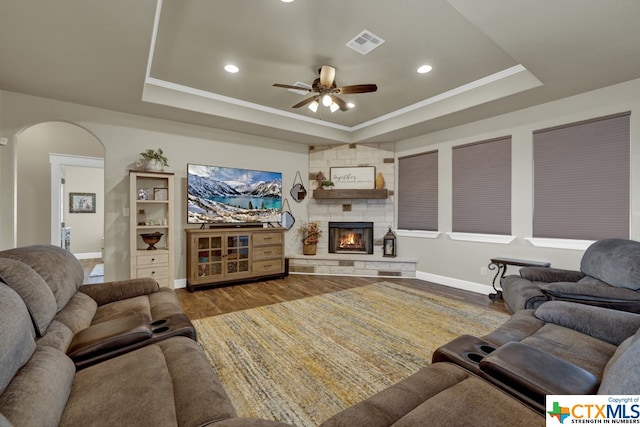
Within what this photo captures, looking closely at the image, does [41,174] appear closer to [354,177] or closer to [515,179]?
[354,177]

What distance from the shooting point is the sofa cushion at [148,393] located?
92cm

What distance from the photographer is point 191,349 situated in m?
1.46

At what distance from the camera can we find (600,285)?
237cm

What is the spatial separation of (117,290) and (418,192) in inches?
181

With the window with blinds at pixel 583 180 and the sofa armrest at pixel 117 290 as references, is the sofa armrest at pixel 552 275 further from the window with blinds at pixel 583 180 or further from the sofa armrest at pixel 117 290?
the sofa armrest at pixel 117 290

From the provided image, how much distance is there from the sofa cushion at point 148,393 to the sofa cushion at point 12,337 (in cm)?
22

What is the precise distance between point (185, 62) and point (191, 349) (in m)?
3.09

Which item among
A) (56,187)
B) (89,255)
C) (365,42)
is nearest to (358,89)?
(365,42)

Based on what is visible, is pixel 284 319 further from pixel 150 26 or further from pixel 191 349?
pixel 150 26

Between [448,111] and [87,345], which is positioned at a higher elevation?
[448,111]

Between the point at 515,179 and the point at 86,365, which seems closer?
the point at 86,365

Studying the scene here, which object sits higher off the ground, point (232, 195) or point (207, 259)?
point (232, 195)

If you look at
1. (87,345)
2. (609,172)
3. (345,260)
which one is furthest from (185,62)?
(609,172)

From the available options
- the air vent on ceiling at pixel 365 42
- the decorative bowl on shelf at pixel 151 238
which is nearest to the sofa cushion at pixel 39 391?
the decorative bowl on shelf at pixel 151 238
